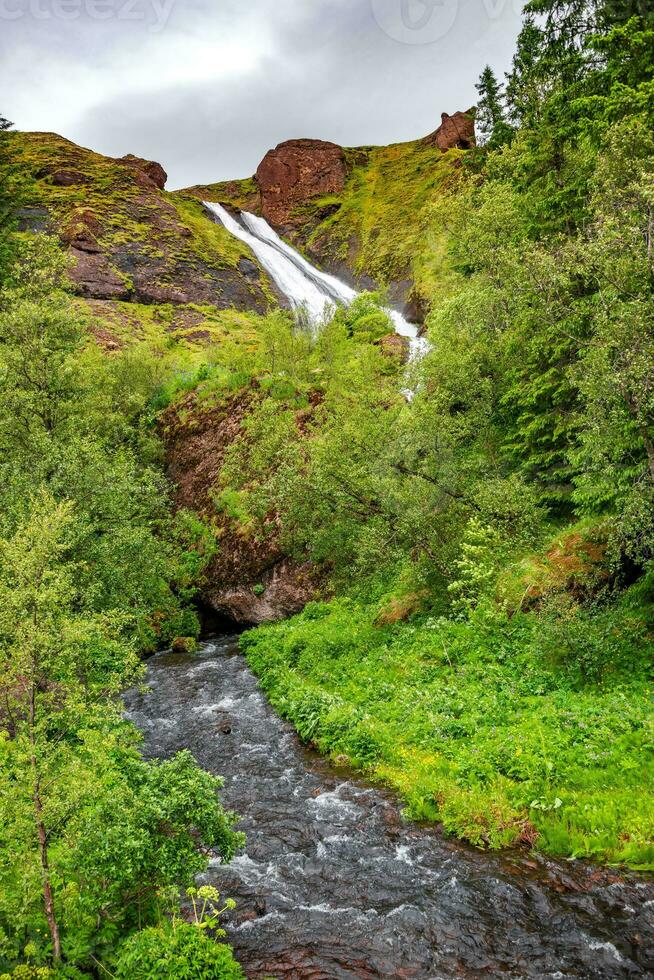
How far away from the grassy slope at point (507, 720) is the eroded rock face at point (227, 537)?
314 inches

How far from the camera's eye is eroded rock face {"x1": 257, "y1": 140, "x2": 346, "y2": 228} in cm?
10816

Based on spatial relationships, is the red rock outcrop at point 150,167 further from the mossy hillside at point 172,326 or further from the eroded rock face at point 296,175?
the mossy hillside at point 172,326

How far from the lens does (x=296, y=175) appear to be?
11175 centimetres

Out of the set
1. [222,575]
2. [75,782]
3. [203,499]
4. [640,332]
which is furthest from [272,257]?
→ [75,782]

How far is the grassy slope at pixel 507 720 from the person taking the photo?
9188 millimetres

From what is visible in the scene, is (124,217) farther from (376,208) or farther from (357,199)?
(357,199)

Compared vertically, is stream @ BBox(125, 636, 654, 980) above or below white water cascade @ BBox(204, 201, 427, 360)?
below

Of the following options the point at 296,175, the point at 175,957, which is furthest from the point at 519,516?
the point at 296,175

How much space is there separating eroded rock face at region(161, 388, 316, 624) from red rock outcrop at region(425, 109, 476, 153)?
84.7m

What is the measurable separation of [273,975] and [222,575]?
73.4ft

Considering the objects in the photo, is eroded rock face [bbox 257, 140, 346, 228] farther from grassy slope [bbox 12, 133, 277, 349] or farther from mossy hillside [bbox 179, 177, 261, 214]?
grassy slope [bbox 12, 133, 277, 349]

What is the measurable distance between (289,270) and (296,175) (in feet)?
155

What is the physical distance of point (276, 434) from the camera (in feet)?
83.1

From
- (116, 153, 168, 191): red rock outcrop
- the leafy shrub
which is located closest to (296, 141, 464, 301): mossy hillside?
(116, 153, 168, 191): red rock outcrop
